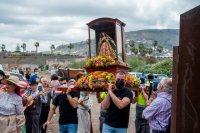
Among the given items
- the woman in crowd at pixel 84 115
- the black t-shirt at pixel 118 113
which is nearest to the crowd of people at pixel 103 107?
the black t-shirt at pixel 118 113

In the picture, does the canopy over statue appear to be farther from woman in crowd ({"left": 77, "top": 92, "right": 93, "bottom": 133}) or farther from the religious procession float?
woman in crowd ({"left": 77, "top": 92, "right": 93, "bottom": 133})

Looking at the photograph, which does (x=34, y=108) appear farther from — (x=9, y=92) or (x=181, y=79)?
(x=181, y=79)

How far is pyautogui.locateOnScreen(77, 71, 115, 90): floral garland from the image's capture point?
A: 25.3 ft

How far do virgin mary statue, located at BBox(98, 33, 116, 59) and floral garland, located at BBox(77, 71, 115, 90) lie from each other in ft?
5.10

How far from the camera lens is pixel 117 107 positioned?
6.34 m

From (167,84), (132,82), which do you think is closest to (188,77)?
(167,84)

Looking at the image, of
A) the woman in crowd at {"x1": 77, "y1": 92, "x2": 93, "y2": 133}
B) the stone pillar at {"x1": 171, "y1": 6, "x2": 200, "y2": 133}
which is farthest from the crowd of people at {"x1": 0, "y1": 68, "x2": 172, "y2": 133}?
the stone pillar at {"x1": 171, "y1": 6, "x2": 200, "y2": 133}

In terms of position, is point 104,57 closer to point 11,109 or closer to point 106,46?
point 106,46

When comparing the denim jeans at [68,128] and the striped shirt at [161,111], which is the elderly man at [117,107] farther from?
the denim jeans at [68,128]

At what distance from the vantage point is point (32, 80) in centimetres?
893

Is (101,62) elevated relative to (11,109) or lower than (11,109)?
elevated

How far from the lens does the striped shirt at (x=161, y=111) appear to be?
5422 millimetres

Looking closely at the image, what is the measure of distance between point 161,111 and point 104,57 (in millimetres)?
3627

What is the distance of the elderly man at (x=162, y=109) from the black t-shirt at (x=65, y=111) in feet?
8.01
